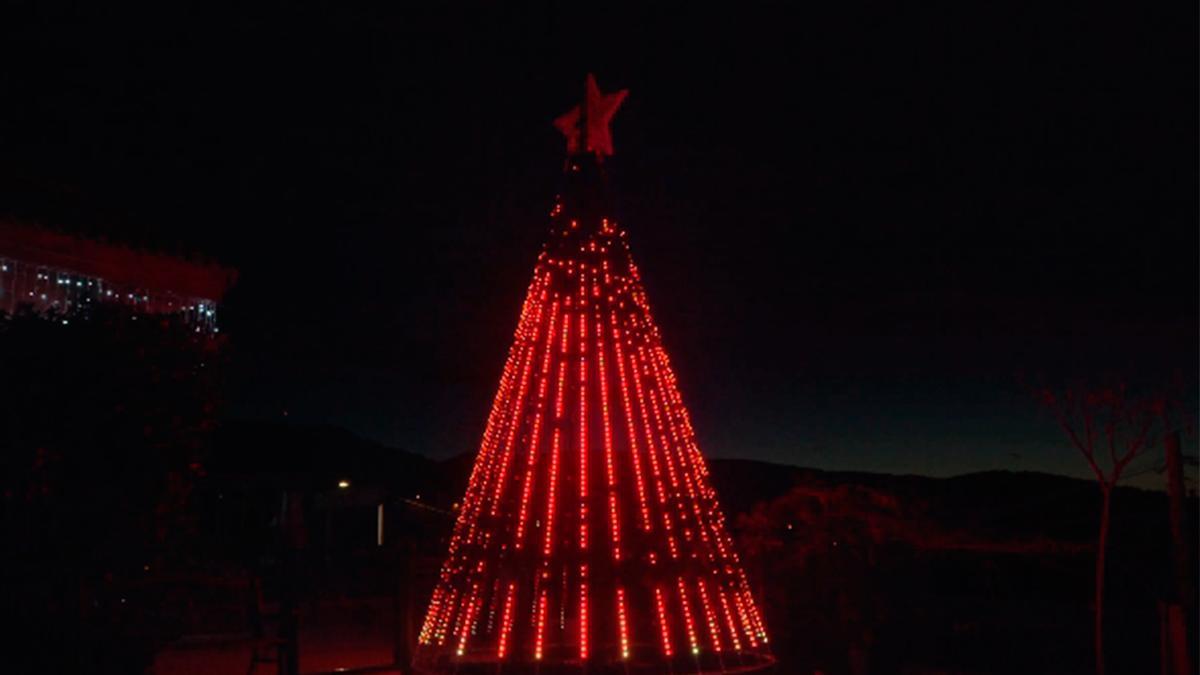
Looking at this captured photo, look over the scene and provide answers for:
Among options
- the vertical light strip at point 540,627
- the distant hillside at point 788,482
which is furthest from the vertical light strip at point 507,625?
the distant hillside at point 788,482

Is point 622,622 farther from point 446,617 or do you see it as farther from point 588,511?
point 446,617

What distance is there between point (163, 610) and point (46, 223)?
12.0 ft

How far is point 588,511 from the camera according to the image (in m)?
7.52

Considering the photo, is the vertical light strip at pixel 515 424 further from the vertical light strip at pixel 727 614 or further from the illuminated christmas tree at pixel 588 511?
the vertical light strip at pixel 727 614

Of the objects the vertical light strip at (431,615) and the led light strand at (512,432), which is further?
the vertical light strip at (431,615)

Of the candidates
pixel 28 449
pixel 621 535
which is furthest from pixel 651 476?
pixel 28 449

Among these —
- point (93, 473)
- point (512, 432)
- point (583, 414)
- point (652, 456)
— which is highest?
point (583, 414)

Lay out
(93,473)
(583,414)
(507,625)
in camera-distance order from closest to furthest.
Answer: (507,625) < (93,473) < (583,414)

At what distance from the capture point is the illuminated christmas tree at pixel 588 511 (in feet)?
24.6

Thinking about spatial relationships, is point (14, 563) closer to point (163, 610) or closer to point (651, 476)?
point (163, 610)

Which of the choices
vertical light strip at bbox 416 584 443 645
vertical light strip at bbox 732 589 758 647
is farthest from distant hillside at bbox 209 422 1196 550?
vertical light strip at bbox 416 584 443 645

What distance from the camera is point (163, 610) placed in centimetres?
792

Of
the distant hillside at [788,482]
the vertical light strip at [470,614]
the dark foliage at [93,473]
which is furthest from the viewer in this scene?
the distant hillside at [788,482]

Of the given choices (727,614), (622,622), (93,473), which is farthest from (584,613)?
(93,473)
